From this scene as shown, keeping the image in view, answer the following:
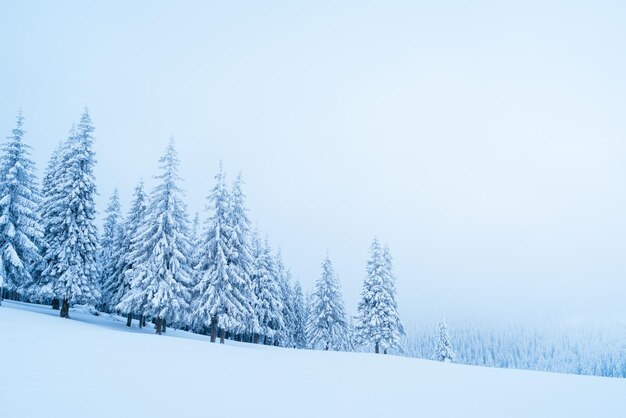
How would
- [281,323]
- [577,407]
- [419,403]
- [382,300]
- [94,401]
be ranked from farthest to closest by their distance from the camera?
1. [281,323]
2. [382,300]
3. [577,407]
4. [419,403]
5. [94,401]

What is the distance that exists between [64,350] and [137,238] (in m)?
18.6

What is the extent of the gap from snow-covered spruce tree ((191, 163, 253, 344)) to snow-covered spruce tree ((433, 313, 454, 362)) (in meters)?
40.9

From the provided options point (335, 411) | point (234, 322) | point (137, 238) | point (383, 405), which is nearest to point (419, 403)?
point (383, 405)

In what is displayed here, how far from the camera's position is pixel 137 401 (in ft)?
30.7

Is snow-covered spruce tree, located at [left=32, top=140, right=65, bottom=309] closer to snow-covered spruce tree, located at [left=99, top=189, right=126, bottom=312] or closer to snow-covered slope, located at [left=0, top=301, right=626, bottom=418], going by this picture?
snow-covered spruce tree, located at [left=99, top=189, right=126, bottom=312]

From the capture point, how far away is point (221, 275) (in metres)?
33.4

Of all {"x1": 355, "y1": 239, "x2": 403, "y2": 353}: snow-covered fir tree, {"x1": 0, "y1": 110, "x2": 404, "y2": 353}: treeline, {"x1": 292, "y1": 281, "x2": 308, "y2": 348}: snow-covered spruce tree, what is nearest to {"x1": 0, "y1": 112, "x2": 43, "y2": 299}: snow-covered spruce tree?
{"x1": 0, "y1": 110, "x2": 404, "y2": 353}: treeline

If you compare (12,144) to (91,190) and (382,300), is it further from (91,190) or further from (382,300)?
(382,300)

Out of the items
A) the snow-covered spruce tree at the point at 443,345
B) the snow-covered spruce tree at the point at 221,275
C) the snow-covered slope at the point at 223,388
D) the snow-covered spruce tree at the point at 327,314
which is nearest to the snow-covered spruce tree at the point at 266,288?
the snow-covered spruce tree at the point at 327,314

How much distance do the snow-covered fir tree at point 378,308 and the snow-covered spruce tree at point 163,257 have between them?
865 inches

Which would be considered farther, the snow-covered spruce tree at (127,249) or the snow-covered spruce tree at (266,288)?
the snow-covered spruce tree at (266,288)

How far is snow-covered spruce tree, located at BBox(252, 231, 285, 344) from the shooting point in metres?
48.0

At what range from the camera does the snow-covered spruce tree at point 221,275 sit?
32.9 m

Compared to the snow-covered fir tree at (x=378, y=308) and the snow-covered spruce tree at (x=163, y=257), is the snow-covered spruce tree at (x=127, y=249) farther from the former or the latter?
the snow-covered fir tree at (x=378, y=308)
